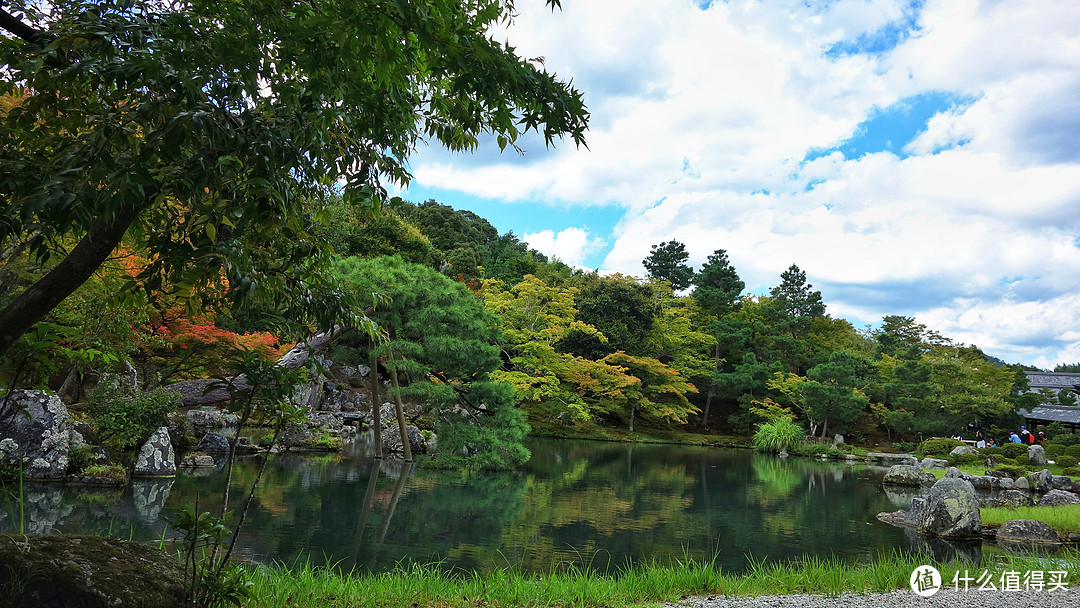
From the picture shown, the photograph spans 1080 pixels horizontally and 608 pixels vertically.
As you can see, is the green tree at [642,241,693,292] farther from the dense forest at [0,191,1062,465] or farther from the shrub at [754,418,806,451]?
the shrub at [754,418,806,451]

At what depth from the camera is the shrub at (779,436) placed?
21.7m

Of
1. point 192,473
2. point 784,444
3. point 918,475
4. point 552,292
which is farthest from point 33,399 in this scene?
point 784,444

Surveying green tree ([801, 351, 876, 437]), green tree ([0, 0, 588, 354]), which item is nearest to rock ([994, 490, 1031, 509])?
green tree ([801, 351, 876, 437])

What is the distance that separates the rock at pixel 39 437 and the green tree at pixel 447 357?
4.64 meters

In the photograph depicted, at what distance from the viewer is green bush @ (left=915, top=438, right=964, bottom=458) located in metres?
19.2

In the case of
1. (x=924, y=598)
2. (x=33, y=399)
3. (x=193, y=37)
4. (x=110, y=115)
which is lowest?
(x=924, y=598)

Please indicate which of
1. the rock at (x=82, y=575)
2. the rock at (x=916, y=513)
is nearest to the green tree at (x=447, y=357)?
the rock at (x=916, y=513)

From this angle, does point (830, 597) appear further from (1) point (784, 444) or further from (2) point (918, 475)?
(1) point (784, 444)

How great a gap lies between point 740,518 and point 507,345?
1379cm

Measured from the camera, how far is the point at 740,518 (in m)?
8.55

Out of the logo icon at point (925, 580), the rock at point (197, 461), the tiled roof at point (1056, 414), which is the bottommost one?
the rock at point (197, 461)

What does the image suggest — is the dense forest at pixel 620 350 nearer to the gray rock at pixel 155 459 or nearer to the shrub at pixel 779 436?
the shrub at pixel 779 436

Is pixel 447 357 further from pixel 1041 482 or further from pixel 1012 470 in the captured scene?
pixel 1012 470

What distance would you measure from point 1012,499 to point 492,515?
10363mm
